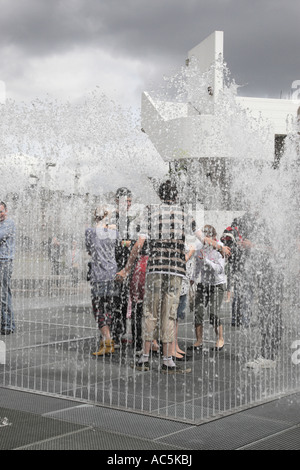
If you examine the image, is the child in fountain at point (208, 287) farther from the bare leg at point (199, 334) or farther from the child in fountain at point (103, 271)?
the child in fountain at point (103, 271)

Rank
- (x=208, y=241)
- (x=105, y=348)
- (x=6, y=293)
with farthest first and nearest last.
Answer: (x=6, y=293) → (x=208, y=241) → (x=105, y=348)

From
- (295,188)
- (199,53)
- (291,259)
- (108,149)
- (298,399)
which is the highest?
(199,53)

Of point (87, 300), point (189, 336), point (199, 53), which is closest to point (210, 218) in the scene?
point (199, 53)

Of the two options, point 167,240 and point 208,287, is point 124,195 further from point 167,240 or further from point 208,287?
point 208,287

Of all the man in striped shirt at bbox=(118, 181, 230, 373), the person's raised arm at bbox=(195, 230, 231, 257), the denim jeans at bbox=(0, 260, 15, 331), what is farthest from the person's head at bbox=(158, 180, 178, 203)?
the denim jeans at bbox=(0, 260, 15, 331)

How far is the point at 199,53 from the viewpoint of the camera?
42.0 m

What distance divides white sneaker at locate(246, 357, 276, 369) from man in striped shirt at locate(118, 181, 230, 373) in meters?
0.70

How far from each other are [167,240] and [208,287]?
1590mm

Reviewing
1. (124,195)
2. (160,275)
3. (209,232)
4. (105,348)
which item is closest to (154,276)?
(160,275)

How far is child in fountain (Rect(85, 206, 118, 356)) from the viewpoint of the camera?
7375 mm

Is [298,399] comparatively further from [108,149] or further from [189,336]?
[108,149]

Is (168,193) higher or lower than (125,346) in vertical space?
higher

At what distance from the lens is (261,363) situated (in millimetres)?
6781
